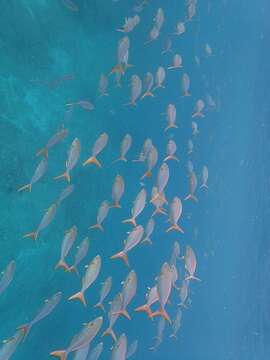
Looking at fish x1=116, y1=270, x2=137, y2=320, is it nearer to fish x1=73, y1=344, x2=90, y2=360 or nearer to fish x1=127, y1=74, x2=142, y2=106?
fish x1=73, y1=344, x2=90, y2=360

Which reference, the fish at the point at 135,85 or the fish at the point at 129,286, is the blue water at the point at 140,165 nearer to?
the fish at the point at 135,85

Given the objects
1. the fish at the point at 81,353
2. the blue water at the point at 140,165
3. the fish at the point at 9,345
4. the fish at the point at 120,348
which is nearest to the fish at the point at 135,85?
the blue water at the point at 140,165

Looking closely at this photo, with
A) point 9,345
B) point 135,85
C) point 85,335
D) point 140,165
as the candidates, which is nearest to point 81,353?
point 85,335

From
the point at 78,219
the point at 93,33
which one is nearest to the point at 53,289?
the point at 78,219

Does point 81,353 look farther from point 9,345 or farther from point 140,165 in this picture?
point 140,165

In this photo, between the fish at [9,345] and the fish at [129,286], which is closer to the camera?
the fish at [9,345]

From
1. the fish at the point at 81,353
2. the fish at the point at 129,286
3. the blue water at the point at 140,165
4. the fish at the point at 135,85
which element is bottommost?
the fish at the point at 81,353

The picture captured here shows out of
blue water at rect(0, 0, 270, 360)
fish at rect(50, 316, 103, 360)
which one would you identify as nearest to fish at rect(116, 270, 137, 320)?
fish at rect(50, 316, 103, 360)

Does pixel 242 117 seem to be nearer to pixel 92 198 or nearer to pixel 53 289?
pixel 92 198

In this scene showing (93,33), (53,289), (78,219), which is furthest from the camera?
(93,33)
